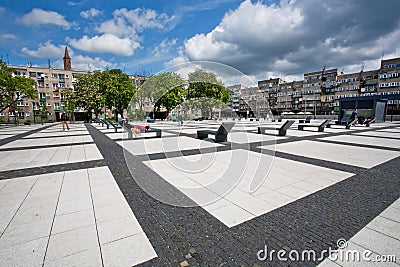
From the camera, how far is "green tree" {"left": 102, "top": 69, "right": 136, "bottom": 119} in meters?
37.3

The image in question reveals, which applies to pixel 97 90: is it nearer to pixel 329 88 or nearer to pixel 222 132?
pixel 222 132

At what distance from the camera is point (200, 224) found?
2.88 metres

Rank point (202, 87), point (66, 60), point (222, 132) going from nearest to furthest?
1. point (202, 87)
2. point (222, 132)
3. point (66, 60)

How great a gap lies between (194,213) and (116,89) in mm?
41939

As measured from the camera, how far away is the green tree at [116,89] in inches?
1468

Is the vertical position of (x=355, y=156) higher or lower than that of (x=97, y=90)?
lower

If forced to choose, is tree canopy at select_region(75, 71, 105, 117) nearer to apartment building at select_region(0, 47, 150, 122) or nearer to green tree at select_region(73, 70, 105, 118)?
green tree at select_region(73, 70, 105, 118)

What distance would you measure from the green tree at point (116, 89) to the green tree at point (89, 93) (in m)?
1.18

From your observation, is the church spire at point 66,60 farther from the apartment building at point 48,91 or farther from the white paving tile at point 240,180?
the white paving tile at point 240,180

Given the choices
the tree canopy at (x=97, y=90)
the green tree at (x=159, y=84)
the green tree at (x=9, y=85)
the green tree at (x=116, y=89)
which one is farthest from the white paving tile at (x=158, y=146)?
the tree canopy at (x=97, y=90)

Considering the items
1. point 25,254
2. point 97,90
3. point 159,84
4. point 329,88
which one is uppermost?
point 329,88

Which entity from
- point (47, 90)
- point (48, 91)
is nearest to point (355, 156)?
point (48, 91)

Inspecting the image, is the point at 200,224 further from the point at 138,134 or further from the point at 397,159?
the point at 138,134

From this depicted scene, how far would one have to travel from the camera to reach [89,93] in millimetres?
40781
